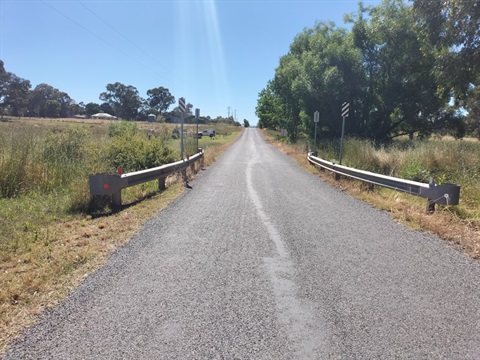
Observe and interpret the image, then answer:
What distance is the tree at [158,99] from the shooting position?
163 meters

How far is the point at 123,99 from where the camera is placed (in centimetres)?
14362

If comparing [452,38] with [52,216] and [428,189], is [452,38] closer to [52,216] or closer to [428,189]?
[428,189]

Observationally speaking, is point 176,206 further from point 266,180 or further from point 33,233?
point 266,180

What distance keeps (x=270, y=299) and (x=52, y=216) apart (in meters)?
5.31

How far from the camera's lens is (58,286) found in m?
4.16

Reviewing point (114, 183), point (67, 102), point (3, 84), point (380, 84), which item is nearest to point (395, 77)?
point (380, 84)

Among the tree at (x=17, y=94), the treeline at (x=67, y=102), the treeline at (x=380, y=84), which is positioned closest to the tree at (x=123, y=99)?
the treeline at (x=67, y=102)

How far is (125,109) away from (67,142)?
464 feet

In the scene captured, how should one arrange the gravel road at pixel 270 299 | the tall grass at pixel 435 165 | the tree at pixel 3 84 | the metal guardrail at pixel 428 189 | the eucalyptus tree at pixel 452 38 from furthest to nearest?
the tree at pixel 3 84 < the eucalyptus tree at pixel 452 38 < the tall grass at pixel 435 165 < the metal guardrail at pixel 428 189 < the gravel road at pixel 270 299

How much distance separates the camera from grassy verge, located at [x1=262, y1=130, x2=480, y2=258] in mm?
6614

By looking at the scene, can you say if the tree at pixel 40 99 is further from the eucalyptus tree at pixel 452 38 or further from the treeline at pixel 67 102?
the eucalyptus tree at pixel 452 38

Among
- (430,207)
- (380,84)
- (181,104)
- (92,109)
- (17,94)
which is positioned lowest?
(430,207)

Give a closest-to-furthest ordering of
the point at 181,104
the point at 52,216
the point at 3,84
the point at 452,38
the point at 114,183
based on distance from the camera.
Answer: the point at 52,216, the point at 114,183, the point at 452,38, the point at 181,104, the point at 3,84

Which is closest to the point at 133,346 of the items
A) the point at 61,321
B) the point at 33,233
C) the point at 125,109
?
the point at 61,321
